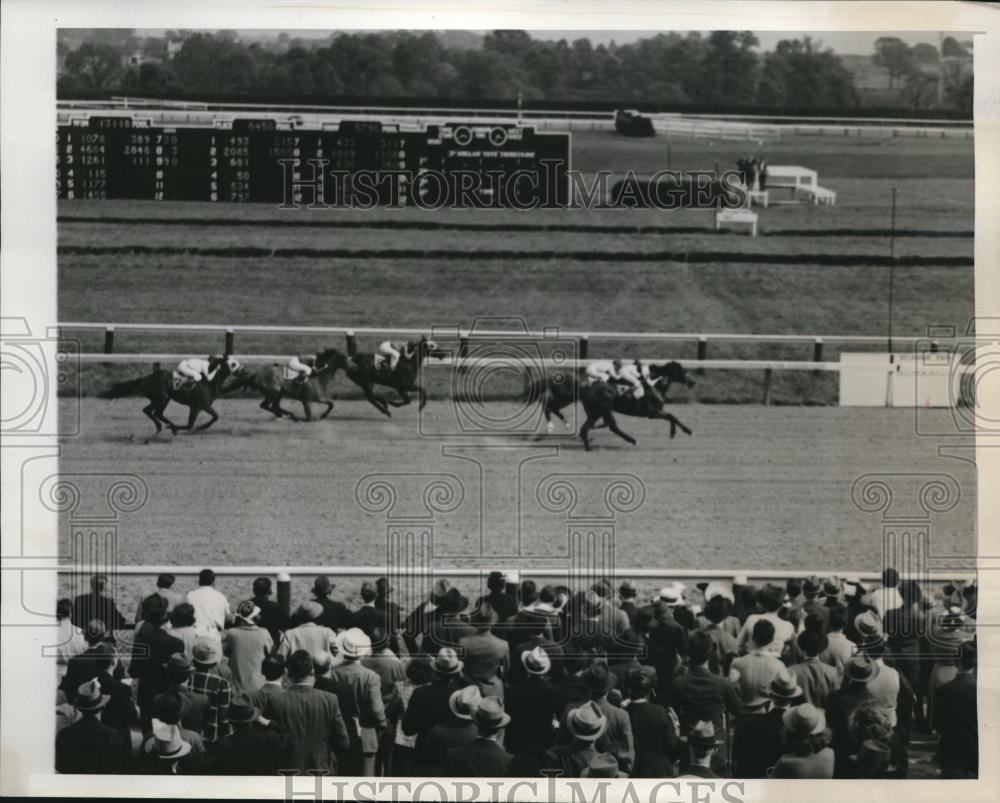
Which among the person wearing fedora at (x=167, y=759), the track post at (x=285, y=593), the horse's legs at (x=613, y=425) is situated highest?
the horse's legs at (x=613, y=425)

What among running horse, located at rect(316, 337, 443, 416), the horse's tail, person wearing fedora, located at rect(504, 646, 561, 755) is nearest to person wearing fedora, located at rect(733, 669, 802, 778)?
person wearing fedora, located at rect(504, 646, 561, 755)

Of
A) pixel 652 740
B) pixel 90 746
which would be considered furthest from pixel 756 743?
pixel 90 746

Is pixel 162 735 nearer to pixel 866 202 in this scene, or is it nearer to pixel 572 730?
pixel 572 730

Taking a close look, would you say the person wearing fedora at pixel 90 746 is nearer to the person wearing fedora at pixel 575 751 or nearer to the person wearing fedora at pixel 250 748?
the person wearing fedora at pixel 250 748

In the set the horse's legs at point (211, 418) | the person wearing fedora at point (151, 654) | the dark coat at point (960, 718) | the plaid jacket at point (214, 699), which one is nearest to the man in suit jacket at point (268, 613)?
the plaid jacket at point (214, 699)

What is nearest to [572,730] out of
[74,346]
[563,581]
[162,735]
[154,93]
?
[563,581]

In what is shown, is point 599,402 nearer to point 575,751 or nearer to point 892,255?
point 892,255
